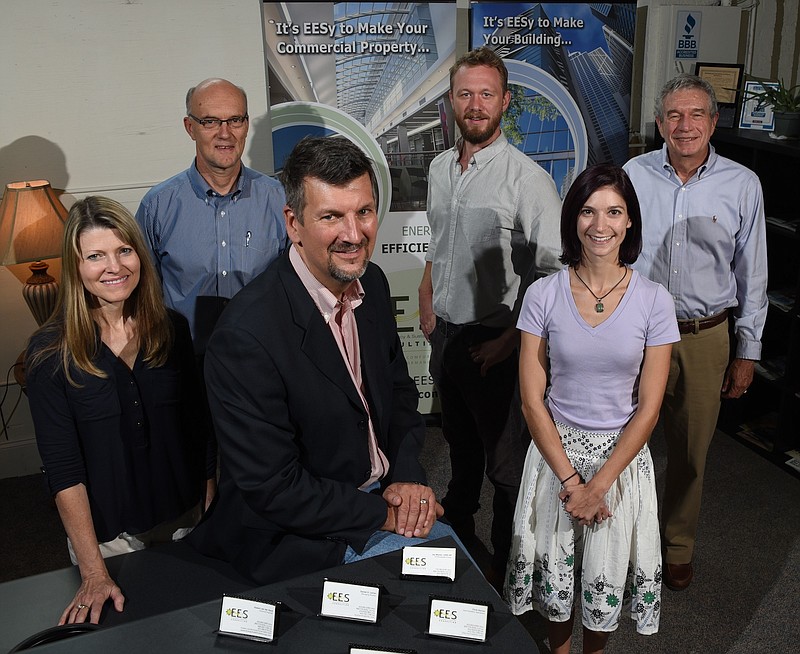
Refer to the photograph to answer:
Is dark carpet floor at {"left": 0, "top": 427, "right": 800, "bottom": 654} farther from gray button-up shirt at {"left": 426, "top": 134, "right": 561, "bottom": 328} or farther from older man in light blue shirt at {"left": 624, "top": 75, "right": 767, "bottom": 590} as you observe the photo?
gray button-up shirt at {"left": 426, "top": 134, "right": 561, "bottom": 328}

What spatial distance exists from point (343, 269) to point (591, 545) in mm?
1129

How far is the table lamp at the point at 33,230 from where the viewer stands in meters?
3.29

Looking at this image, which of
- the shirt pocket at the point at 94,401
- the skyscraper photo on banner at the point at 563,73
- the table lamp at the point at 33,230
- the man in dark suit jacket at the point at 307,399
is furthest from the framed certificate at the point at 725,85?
the shirt pocket at the point at 94,401

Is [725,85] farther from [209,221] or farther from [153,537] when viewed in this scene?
[153,537]

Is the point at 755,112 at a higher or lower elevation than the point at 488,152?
higher

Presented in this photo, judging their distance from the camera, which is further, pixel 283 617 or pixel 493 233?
pixel 493 233

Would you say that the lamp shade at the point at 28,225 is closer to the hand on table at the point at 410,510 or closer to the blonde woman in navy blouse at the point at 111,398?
the blonde woman in navy blouse at the point at 111,398

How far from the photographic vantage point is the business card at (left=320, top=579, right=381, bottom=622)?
4.89 feet

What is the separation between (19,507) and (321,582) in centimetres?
274

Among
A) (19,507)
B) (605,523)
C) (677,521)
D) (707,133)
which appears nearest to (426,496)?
(605,523)

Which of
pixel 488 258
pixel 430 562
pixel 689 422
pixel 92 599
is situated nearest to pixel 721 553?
pixel 689 422

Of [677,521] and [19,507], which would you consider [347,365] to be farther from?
[19,507]

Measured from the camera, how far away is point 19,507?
12.3 ft

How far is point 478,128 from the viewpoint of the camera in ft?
9.55
